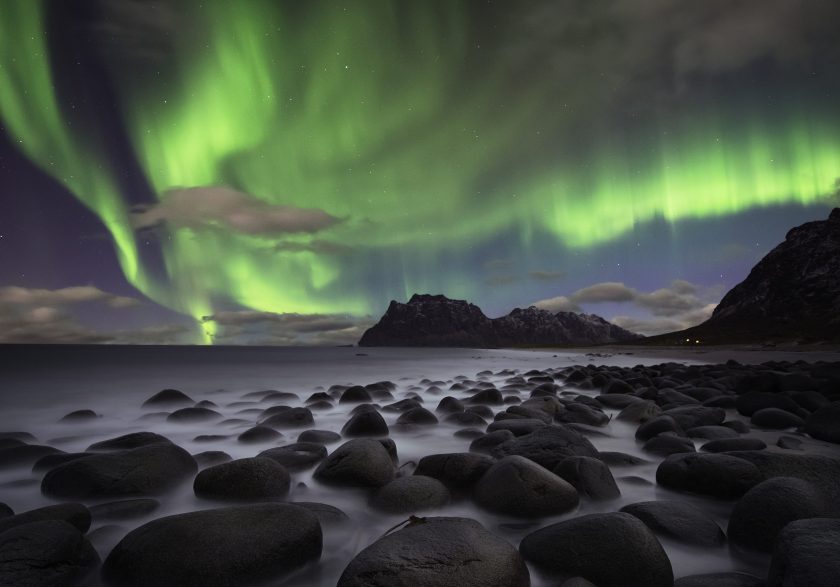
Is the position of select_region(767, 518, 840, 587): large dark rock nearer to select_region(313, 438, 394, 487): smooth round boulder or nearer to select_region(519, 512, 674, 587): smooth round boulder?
select_region(519, 512, 674, 587): smooth round boulder

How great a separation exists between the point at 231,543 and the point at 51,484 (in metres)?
2.34

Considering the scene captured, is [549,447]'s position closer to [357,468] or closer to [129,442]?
[357,468]

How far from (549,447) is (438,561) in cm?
207

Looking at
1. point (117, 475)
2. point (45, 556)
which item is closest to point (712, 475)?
point (45, 556)

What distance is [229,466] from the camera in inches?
132


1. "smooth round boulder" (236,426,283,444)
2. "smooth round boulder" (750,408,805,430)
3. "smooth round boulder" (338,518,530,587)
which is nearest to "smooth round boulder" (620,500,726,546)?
"smooth round boulder" (338,518,530,587)

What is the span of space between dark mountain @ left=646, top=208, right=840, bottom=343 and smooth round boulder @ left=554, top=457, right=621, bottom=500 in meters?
70.3

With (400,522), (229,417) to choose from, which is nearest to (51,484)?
(400,522)

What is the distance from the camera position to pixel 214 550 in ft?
6.88

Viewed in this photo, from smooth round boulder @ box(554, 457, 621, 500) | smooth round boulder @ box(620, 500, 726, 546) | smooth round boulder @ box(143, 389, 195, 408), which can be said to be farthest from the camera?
smooth round boulder @ box(143, 389, 195, 408)

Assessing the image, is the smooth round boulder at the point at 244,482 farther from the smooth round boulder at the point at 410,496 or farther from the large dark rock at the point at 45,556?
the large dark rock at the point at 45,556

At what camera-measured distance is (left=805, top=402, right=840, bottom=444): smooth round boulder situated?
4465 mm

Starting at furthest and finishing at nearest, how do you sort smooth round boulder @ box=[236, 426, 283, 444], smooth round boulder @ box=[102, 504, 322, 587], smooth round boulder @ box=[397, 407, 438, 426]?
smooth round boulder @ box=[397, 407, 438, 426] < smooth round boulder @ box=[236, 426, 283, 444] < smooth round boulder @ box=[102, 504, 322, 587]

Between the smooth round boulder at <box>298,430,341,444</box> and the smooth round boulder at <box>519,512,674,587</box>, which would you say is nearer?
the smooth round boulder at <box>519,512,674,587</box>
